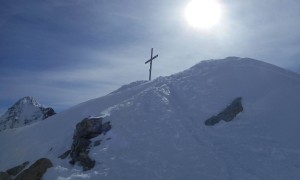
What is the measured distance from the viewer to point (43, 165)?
2291cm

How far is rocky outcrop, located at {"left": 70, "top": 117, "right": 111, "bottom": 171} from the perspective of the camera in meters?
22.7

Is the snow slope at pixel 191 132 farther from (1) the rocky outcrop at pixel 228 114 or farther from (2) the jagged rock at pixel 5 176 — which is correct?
(2) the jagged rock at pixel 5 176

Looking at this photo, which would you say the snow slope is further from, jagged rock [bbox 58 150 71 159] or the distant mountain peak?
the distant mountain peak

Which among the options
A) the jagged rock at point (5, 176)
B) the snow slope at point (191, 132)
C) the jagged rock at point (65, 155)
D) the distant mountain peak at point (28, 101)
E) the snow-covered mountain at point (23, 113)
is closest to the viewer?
the snow slope at point (191, 132)

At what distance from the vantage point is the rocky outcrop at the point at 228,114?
2588 cm

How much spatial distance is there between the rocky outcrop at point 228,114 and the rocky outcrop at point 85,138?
754 cm

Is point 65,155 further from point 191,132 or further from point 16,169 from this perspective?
point 191,132

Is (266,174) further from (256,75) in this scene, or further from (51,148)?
(51,148)

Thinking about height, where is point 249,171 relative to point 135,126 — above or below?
below

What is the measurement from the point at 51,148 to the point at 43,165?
4.40 m

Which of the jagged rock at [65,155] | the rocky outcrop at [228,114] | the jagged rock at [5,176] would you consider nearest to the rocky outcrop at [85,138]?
the jagged rock at [65,155]

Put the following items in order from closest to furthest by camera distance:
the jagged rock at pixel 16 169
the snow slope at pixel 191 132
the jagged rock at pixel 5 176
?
the snow slope at pixel 191 132
the jagged rock at pixel 5 176
the jagged rock at pixel 16 169

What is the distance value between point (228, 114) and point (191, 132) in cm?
339

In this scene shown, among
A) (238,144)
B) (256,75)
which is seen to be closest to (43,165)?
(238,144)
